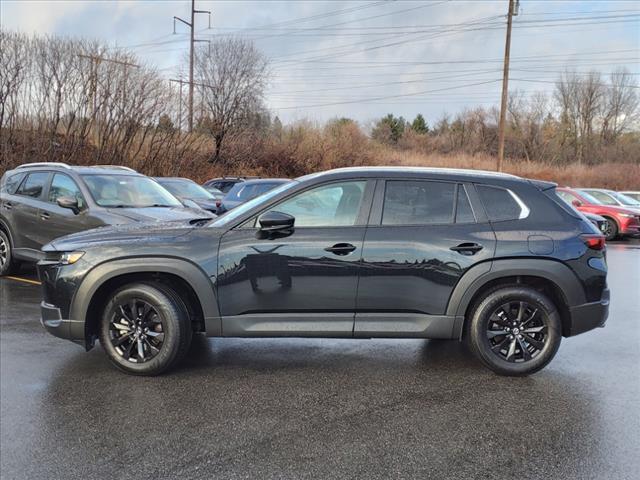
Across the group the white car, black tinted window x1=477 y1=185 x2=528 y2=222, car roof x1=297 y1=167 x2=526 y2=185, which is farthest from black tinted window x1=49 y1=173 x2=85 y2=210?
the white car

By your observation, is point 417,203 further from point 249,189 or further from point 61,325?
point 249,189

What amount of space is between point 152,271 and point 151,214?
3208 millimetres

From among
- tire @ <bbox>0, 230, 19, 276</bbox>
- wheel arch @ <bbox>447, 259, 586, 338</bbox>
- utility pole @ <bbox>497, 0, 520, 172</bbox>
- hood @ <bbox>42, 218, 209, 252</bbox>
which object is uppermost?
utility pole @ <bbox>497, 0, 520, 172</bbox>

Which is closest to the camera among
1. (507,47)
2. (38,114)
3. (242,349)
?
(242,349)

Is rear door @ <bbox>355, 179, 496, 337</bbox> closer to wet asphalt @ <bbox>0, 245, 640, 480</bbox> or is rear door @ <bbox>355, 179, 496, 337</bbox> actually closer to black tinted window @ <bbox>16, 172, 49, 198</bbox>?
wet asphalt @ <bbox>0, 245, 640, 480</bbox>

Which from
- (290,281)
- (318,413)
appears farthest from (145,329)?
(318,413)

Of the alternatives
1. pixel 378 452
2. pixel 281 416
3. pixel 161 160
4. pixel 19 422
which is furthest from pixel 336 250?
pixel 161 160

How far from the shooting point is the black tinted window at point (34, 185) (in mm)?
8625

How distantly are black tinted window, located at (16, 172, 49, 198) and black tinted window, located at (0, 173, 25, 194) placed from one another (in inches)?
7.1

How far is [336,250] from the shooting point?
444 cm

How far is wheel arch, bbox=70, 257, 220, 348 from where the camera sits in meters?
4.42

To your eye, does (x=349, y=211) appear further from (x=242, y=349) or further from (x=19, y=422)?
(x=19, y=422)

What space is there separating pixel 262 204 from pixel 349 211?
76 cm

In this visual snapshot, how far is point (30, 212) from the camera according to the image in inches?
337
